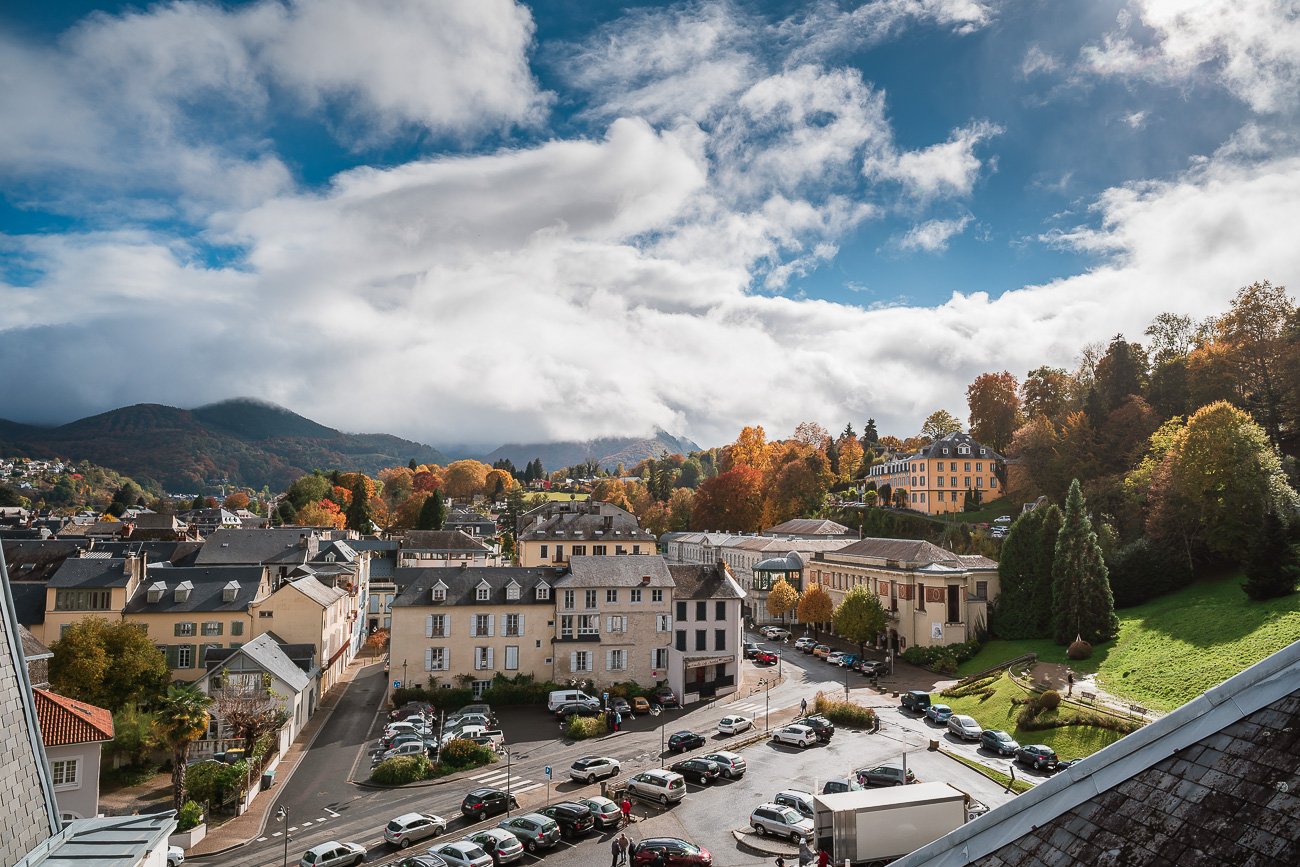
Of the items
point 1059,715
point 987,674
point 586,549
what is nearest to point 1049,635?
point 987,674

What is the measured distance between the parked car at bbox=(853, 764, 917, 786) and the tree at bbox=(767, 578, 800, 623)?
3995 centimetres

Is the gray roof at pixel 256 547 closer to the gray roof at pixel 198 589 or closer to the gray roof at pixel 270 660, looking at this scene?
the gray roof at pixel 198 589

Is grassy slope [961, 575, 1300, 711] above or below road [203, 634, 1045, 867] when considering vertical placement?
above

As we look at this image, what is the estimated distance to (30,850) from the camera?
10.5m

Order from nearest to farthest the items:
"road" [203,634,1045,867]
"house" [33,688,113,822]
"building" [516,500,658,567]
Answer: "house" [33,688,113,822] → "road" [203,634,1045,867] → "building" [516,500,658,567]

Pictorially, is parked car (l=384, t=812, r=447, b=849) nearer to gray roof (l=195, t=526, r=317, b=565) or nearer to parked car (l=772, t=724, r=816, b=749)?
parked car (l=772, t=724, r=816, b=749)

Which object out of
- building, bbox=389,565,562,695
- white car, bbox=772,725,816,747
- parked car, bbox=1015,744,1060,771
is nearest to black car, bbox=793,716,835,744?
white car, bbox=772,725,816,747

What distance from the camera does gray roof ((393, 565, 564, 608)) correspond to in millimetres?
50594

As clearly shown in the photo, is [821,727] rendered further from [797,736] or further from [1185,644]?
[1185,644]

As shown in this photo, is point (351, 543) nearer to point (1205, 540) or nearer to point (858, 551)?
point (858, 551)

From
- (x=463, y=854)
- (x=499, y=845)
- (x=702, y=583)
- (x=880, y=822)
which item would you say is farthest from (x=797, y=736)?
(x=463, y=854)

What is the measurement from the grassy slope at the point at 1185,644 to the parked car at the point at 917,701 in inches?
376

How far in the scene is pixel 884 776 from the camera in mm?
32781

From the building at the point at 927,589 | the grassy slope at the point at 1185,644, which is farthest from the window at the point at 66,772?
the building at the point at 927,589
